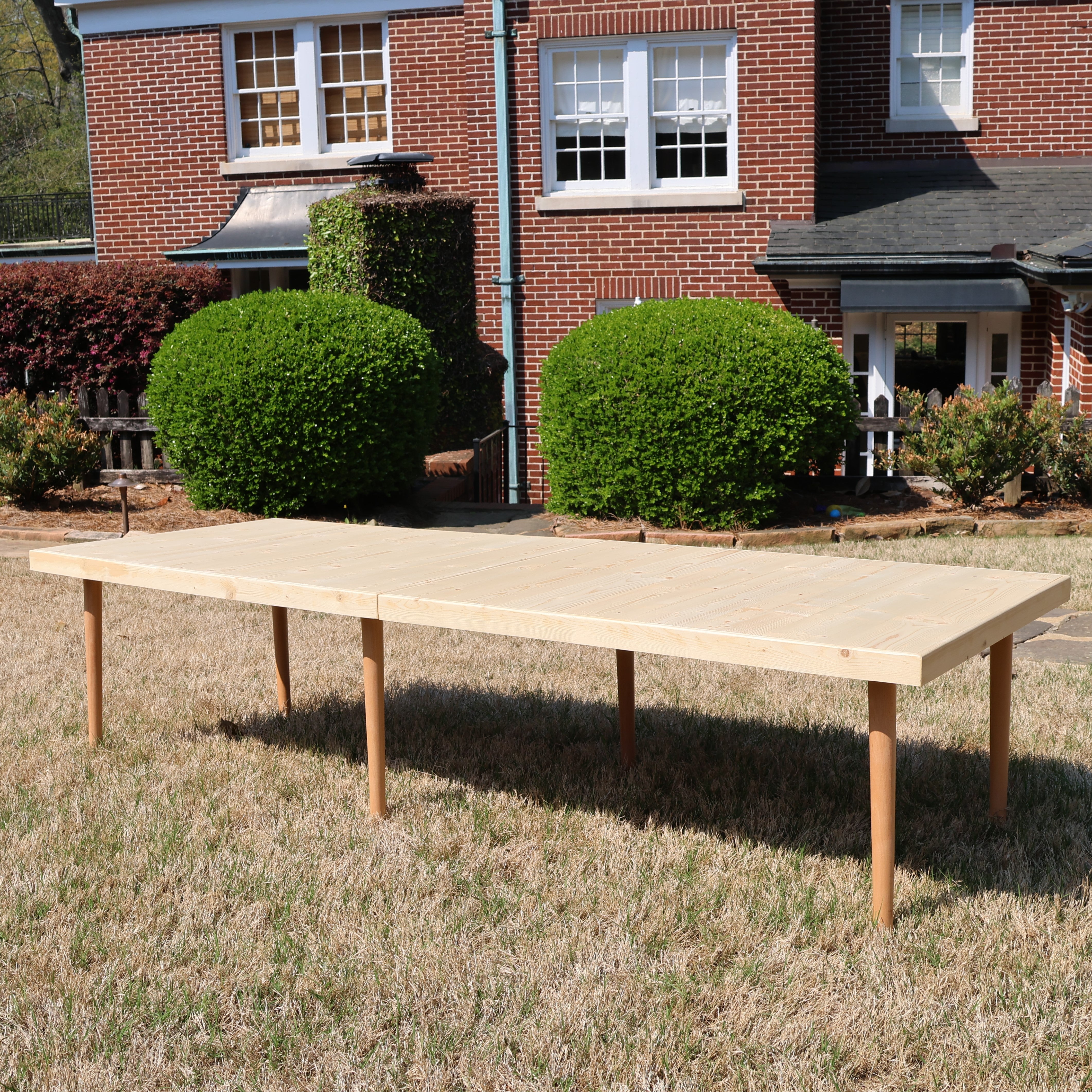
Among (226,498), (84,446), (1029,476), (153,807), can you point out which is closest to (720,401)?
(1029,476)

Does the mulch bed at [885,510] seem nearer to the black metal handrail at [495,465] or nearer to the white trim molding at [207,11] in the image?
the black metal handrail at [495,465]

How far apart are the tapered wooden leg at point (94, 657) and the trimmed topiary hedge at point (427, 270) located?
6897 mm

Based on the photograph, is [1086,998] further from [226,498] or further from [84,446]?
[84,446]

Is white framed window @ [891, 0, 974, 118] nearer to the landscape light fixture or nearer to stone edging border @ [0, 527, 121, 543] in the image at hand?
the landscape light fixture

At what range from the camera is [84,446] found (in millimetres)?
10469

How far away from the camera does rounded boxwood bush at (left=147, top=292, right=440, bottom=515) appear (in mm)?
9297

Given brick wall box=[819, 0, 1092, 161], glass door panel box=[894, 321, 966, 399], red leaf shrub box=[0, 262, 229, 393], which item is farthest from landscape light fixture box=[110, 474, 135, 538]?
brick wall box=[819, 0, 1092, 161]

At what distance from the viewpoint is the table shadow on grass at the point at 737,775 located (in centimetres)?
375

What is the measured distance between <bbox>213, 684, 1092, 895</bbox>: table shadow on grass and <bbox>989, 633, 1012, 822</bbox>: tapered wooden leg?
0.24ft

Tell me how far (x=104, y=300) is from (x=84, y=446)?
2.66 meters

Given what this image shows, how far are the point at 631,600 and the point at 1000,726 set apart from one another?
1.27 meters

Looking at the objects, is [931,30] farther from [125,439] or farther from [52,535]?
[52,535]

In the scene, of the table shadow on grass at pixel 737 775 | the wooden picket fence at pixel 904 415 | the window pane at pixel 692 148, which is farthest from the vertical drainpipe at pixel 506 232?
the table shadow on grass at pixel 737 775

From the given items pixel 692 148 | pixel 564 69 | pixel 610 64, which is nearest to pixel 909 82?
pixel 692 148
